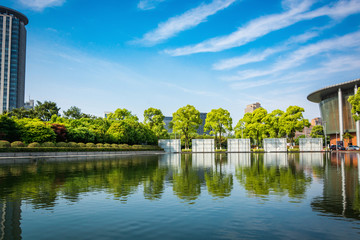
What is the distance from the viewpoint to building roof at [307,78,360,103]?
261 feet

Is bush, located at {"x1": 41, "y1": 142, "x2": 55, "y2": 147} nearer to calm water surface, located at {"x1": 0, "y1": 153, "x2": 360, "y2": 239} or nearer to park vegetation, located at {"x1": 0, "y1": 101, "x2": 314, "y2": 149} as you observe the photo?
park vegetation, located at {"x1": 0, "y1": 101, "x2": 314, "y2": 149}

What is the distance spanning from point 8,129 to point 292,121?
5846 centimetres

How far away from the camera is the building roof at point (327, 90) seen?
79512 mm

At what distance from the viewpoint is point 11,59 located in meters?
140

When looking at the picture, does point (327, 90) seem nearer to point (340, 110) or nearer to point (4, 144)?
point (340, 110)

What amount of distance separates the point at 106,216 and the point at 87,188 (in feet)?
17.2

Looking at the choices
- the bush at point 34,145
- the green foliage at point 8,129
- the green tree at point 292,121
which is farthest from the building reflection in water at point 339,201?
the green tree at point 292,121

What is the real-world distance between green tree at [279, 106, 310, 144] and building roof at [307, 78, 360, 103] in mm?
19575

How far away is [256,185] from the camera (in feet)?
44.8

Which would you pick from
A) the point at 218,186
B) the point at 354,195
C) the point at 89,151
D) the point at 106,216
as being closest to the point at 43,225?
the point at 106,216

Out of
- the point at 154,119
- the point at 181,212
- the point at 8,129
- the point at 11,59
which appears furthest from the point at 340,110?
the point at 11,59

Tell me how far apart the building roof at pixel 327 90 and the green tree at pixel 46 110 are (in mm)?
75881

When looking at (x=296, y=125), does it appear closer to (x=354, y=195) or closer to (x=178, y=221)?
(x=354, y=195)

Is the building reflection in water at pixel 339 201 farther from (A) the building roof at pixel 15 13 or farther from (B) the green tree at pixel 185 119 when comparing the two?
(A) the building roof at pixel 15 13
